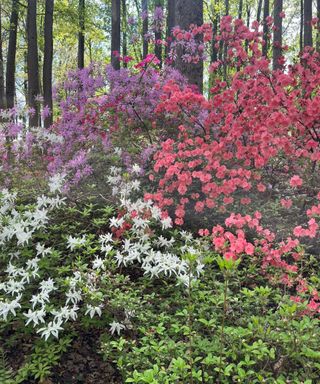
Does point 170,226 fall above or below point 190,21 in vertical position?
below

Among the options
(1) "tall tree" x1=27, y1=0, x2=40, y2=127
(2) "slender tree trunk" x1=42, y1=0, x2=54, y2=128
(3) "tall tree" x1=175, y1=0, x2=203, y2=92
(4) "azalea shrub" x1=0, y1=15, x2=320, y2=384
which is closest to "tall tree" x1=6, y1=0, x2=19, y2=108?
(2) "slender tree trunk" x1=42, y1=0, x2=54, y2=128

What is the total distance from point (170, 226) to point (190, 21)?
367cm

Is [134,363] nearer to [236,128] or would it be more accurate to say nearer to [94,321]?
[94,321]

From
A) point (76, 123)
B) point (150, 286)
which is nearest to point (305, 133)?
point (150, 286)

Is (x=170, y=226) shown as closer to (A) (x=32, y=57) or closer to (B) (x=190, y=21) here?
(B) (x=190, y=21)

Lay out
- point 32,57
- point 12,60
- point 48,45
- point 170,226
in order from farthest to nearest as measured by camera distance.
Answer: point 12,60, point 48,45, point 32,57, point 170,226

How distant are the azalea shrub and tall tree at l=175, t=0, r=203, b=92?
8.0 inches

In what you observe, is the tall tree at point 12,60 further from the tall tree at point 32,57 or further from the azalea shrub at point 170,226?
the azalea shrub at point 170,226

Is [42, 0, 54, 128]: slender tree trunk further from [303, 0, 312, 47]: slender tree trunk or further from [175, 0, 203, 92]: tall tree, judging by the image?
[303, 0, 312, 47]: slender tree trunk

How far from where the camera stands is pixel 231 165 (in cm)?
476

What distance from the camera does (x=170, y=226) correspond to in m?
3.75

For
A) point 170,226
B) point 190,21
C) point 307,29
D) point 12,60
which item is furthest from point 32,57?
point 307,29

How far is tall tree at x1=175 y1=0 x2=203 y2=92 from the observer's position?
604 centimetres

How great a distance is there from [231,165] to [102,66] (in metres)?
2.43
